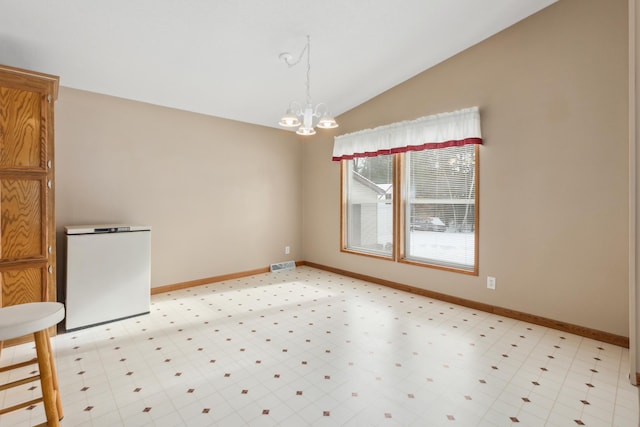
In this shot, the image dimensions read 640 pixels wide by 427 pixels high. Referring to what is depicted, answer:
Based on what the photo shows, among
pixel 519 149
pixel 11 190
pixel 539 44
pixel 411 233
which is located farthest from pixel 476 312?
pixel 11 190

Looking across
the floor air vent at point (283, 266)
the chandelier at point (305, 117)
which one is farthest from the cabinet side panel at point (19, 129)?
the floor air vent at point (283, 266)

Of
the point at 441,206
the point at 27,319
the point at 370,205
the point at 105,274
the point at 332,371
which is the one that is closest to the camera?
the point at 27,319

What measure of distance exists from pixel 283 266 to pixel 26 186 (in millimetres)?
3757

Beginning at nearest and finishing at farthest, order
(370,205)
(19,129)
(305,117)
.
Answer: (19,129) < (305,117) < (370,205)

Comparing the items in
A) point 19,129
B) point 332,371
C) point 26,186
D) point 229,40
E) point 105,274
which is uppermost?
point 229,40

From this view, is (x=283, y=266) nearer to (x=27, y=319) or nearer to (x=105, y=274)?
(x=105, y=274)

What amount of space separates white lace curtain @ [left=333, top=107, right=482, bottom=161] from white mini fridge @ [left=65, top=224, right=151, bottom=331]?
3188 millimetres

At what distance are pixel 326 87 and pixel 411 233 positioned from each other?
7.95 ft

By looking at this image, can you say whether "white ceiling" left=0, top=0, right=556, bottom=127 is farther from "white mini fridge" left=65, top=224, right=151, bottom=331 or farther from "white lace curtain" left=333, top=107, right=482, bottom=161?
"white mini fridge" left=65, top=224, right=151, bottom=331

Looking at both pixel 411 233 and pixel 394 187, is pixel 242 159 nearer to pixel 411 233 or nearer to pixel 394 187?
pixel 394 187

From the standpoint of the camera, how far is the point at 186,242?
180 inches

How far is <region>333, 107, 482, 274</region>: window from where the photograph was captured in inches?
152

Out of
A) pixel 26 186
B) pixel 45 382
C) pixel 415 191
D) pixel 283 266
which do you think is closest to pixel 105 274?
pixel 26 186

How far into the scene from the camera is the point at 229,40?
Answer: 312cm
